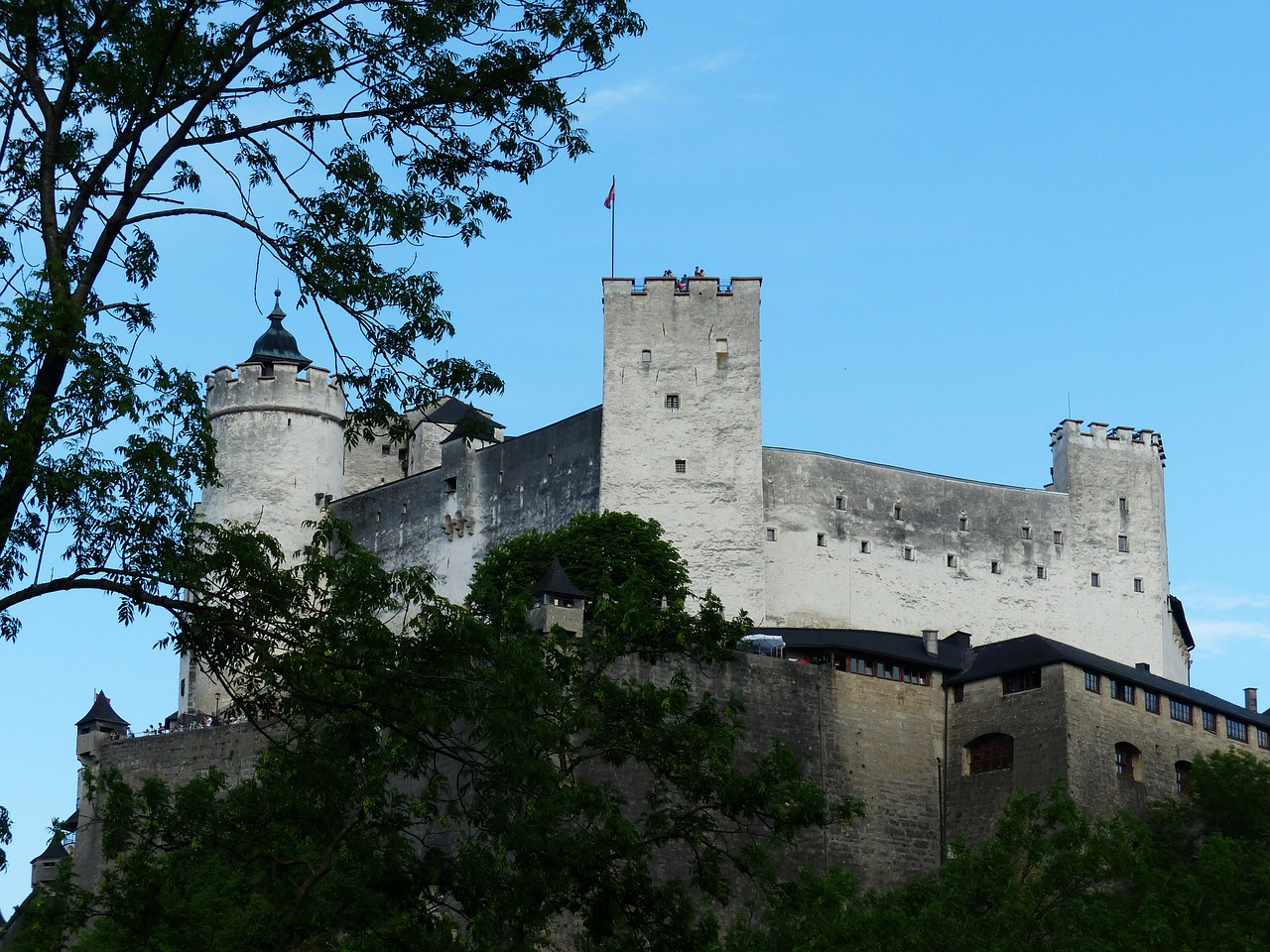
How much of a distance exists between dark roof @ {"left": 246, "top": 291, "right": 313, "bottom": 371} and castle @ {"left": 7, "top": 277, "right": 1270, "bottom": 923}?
0.11 metres

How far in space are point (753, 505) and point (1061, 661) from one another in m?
13.2

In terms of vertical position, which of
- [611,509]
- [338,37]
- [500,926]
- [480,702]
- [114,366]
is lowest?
[500,926]

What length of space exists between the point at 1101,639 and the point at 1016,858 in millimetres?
25207

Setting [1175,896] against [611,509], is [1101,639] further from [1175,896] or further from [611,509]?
[1175,896]

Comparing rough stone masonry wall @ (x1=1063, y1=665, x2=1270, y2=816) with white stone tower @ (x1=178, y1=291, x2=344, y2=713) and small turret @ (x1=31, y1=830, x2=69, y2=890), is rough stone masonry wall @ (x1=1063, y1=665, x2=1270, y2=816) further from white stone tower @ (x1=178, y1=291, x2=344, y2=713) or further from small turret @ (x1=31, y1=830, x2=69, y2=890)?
small turret @ (x1=31, y1=830, x2=69, y2=890)

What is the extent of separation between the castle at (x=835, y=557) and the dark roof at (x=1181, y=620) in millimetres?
262

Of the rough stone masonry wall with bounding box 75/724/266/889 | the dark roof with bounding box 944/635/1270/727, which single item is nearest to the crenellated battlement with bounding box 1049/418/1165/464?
the dark roof with bounding box 944/635/1270/727

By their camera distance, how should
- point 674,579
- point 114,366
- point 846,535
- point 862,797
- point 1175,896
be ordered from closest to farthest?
point 114,366, point 1175,896, point 862,797, point 674,579, point 846,535

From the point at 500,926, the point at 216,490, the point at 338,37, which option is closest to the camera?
the point at 338,37

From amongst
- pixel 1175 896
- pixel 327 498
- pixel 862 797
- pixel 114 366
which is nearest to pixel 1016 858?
pixel 1175 896

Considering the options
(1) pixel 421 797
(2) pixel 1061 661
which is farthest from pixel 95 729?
(1) pixel 421 797

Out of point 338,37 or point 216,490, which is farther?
Answer: point 216,490

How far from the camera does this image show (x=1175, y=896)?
41656mm

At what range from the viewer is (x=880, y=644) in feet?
193
